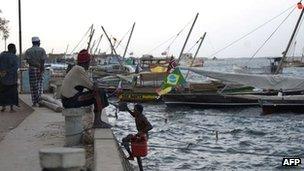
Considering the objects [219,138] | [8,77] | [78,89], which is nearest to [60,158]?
[78,89]

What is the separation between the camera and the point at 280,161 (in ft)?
47.5

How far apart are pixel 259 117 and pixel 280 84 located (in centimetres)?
233

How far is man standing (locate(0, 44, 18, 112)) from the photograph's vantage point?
42.8 ft

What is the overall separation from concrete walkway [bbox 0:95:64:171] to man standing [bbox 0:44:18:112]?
2.81 ft

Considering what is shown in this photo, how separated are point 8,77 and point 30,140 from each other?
14.7 feet

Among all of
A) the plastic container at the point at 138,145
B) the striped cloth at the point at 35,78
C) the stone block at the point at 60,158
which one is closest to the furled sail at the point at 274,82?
the striped cloth at the point at 35,78

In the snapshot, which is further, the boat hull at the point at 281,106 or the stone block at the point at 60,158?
the boat hull at the point at 281,106

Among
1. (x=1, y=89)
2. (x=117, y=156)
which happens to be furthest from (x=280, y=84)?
(x=117, y=156)

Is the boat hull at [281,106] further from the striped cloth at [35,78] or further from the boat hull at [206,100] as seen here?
the striped cloth at [35,78]

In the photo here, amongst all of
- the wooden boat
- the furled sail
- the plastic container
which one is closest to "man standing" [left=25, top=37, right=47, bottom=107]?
the plastic container

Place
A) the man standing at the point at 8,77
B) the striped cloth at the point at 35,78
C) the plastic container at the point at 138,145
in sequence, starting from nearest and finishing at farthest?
1. the plastic container at the point at 138,145
2. the man standing at the point at 8,77
3. the striped cloth at the point at 35,78

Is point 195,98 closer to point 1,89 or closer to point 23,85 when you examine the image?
point 23,85

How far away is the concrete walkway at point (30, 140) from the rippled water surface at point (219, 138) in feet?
9.39

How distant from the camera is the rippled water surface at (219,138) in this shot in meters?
13.9
